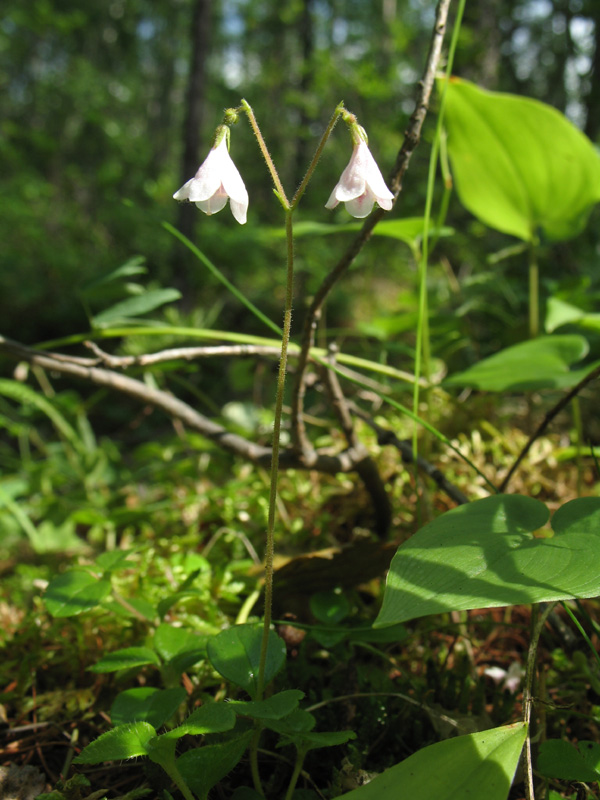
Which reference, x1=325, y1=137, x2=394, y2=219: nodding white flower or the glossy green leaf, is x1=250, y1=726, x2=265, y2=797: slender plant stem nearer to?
the glossy green leaf

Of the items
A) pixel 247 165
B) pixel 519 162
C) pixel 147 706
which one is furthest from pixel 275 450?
pixel 247 165

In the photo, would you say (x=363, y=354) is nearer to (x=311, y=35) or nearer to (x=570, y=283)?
(x=570, y=283)

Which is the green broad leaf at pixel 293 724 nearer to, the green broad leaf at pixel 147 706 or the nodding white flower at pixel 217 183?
the green broad leaf at pixel 147 706

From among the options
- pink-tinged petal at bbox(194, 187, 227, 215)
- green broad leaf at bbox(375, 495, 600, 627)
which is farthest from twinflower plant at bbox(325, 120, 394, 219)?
green broad leaf at bbox(375, 495, 600, 627)

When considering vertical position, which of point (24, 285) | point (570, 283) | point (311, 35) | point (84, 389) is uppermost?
point (311, 35)

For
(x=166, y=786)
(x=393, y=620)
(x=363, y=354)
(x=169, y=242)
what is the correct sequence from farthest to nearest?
(x=169, y=242)
(x=363, y=354)
(x=166, y=786)
(x=393, y=620)

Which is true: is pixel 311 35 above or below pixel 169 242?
above

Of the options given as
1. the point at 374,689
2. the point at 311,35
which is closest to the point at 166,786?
the point at 374,689
